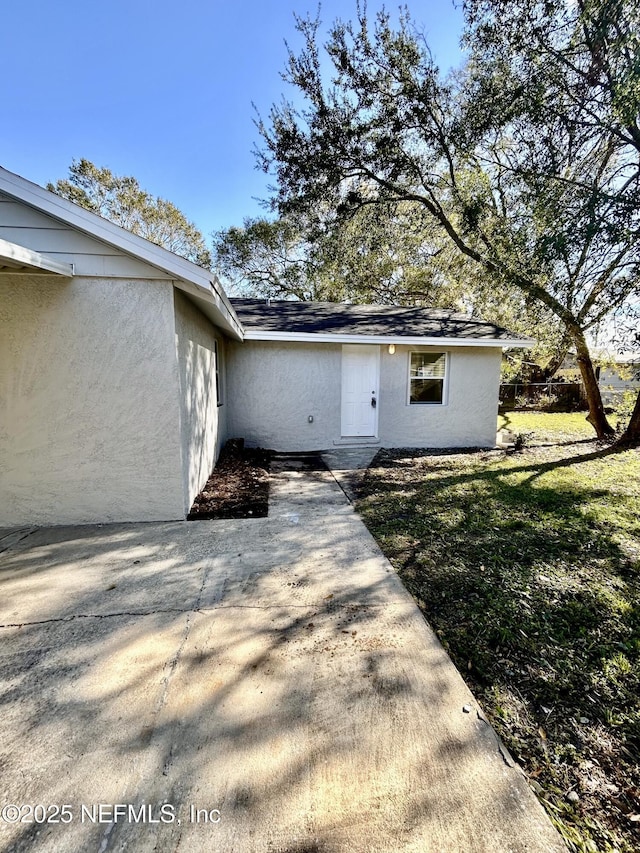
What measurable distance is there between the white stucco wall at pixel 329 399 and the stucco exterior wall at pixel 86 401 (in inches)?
148

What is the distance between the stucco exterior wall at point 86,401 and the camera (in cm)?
403

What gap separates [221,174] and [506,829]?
1734 cm

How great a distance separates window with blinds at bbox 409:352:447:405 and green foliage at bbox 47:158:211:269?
45.5ft

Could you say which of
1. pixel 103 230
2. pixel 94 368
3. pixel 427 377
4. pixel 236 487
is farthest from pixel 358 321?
pixel 94 368

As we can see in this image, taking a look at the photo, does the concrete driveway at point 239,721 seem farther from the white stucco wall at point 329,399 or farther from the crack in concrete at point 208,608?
the white stucco wall at point 329,399

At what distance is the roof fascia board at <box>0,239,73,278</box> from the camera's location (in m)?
2.82

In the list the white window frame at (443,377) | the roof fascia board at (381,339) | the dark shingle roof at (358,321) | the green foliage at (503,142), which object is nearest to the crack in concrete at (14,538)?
the roof fascia board at (381,339)

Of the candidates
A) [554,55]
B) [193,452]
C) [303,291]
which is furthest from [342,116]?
[303,291]

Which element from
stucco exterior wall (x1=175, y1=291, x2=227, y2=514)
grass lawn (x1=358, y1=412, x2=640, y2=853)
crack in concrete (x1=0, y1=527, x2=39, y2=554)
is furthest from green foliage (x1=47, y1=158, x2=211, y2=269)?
grass lawn (x1=358, y1=412, x2=640, y2=853)

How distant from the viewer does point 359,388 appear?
8.58 metres

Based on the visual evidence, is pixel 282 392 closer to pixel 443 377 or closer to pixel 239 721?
pixel 443 377

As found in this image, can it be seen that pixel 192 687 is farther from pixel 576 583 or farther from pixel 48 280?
pixel 48 280

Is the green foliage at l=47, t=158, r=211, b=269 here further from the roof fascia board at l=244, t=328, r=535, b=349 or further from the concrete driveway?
the concrete driveway

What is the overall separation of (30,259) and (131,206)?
1924cm
